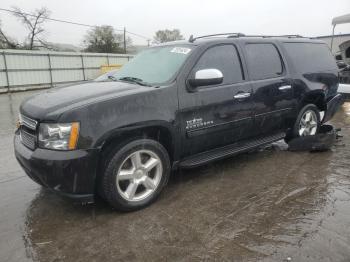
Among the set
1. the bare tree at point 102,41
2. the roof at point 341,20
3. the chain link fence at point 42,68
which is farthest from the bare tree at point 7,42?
the roof at point 341,20

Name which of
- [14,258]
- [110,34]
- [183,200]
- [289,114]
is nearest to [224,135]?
[183,200]

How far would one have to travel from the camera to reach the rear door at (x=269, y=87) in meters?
4.38

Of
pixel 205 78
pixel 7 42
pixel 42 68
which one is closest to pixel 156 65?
pixel 205 78

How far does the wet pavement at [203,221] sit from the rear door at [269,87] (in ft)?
2.38

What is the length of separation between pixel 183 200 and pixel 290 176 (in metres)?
1.57

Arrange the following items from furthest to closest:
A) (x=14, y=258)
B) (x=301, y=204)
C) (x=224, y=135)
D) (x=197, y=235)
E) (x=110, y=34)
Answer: (x=110, y=34) → (x=224, y=135) → (x=301, y=204) → (x=197, y=235) → (x=14, y=258)

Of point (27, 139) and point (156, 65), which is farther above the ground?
point (156, 65)

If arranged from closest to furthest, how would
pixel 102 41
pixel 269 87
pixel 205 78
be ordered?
pixel 205 78 < pixel 269 87 < pixel 102 41

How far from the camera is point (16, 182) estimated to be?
425 cm

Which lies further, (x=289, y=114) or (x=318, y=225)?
(x=289, y=114)

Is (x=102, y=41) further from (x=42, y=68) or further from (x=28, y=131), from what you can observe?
(x=28, y=131)

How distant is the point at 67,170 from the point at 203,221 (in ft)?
4.50

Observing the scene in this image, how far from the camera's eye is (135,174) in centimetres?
335

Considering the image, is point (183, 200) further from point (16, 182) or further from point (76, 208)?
point (16, 182)
